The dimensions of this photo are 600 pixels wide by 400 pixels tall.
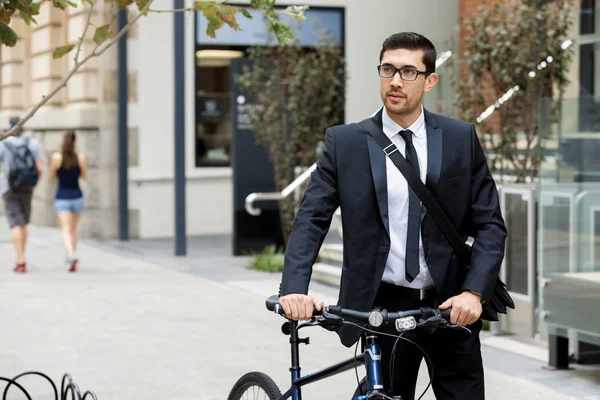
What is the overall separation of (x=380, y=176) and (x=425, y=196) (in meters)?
0.15

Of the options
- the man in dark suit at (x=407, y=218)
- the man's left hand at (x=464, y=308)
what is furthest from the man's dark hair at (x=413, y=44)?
the man's left hand at (x=464, y=308)

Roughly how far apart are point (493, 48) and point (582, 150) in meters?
2.97

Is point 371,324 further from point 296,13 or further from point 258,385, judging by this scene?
point 296,13

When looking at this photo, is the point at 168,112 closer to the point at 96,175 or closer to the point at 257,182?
the point at 96,175

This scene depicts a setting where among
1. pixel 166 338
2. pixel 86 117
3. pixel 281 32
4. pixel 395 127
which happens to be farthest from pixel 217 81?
pixel 395 127

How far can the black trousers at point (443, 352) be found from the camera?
3.58 meters

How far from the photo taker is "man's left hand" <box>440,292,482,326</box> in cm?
331

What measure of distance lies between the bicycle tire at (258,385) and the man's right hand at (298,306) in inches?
20.3

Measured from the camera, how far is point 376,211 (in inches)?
140

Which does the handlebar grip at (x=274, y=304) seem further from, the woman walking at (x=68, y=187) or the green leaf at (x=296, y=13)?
the woman walking at (x=68, y=187)

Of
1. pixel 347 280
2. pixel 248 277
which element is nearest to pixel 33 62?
pixel 248 277

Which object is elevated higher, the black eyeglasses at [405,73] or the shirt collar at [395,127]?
the black eyeglasses at [405,73]

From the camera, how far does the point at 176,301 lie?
1030cm

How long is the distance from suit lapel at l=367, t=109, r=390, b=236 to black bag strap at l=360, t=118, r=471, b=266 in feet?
0.07
